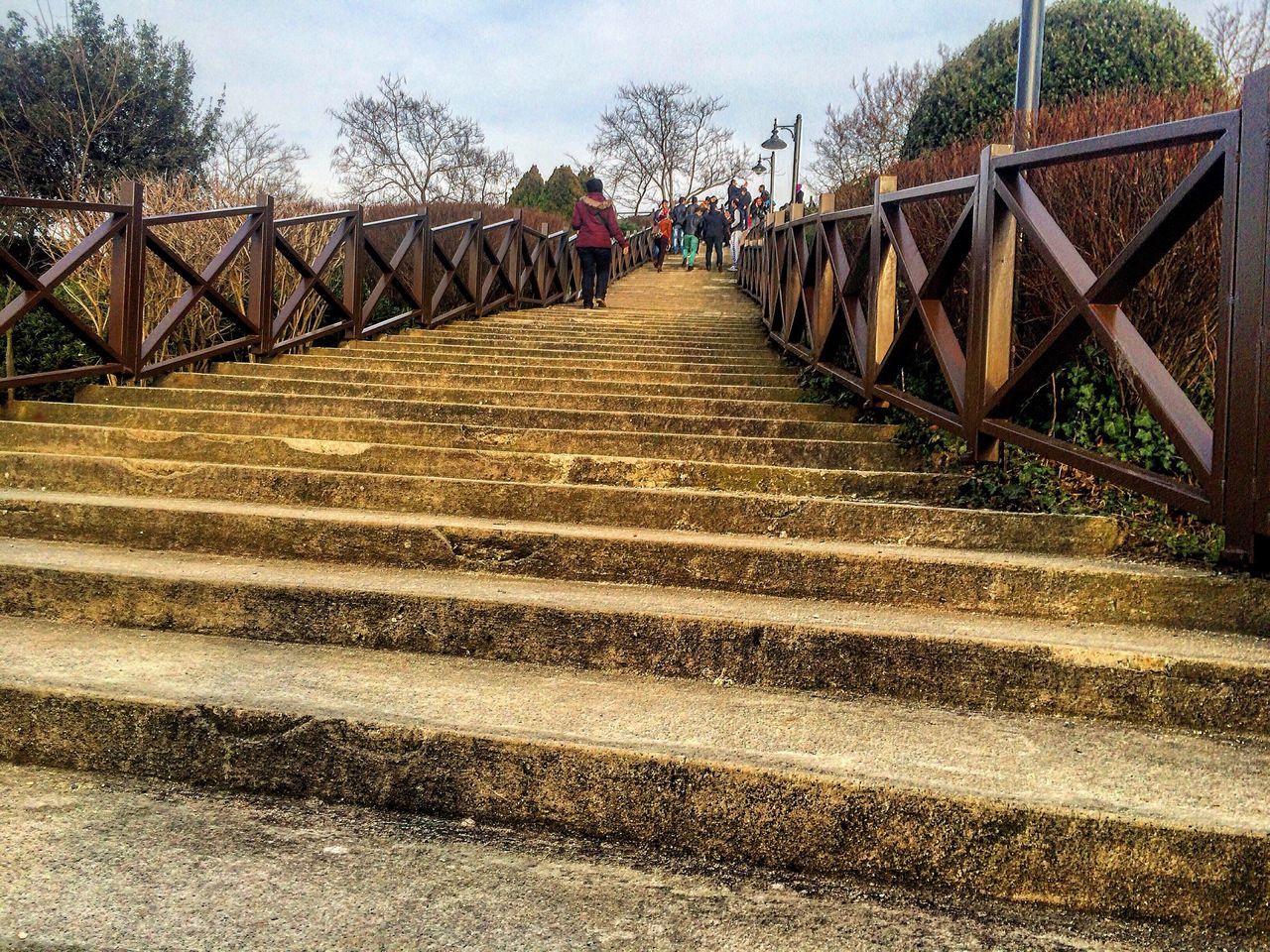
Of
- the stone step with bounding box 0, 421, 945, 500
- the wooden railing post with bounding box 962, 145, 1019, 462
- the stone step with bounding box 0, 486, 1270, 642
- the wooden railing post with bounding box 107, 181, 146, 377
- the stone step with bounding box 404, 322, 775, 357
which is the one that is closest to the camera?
the stone step with bounding box 0, 486, 1270, 642

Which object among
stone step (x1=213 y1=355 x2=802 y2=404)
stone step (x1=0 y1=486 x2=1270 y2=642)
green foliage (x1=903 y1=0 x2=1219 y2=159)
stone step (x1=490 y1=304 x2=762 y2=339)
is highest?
green foliage (x1=903 y1=0 x2=1219 y2=159)

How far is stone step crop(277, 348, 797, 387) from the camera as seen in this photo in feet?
21.9

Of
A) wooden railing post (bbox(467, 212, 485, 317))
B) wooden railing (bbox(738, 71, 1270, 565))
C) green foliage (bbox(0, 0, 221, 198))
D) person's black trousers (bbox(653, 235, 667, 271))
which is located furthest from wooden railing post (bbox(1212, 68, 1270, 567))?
person's black trousers (bbox(653, 235, 667, 271))

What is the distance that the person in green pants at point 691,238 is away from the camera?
26.1 meters

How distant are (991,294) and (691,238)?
22913mm

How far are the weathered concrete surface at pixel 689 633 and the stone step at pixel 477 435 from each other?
59.5 inches

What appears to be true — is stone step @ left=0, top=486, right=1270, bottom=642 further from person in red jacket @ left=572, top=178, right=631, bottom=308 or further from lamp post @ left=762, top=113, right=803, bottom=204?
Result: lamp post @ left=762, top=113, right=803, bottom=204

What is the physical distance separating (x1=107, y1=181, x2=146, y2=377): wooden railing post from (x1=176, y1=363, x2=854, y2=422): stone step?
0.40m

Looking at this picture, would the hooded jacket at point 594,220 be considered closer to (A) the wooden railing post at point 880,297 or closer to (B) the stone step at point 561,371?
(B) the stone step at point 561,371

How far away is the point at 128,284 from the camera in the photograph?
6.09 metres

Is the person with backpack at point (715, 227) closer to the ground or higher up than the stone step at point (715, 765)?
higher up

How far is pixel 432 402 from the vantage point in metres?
5.57

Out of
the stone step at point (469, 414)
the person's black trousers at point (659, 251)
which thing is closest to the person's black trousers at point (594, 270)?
the stone step at point (469, 414)

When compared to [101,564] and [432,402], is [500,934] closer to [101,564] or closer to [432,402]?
[101,564]
